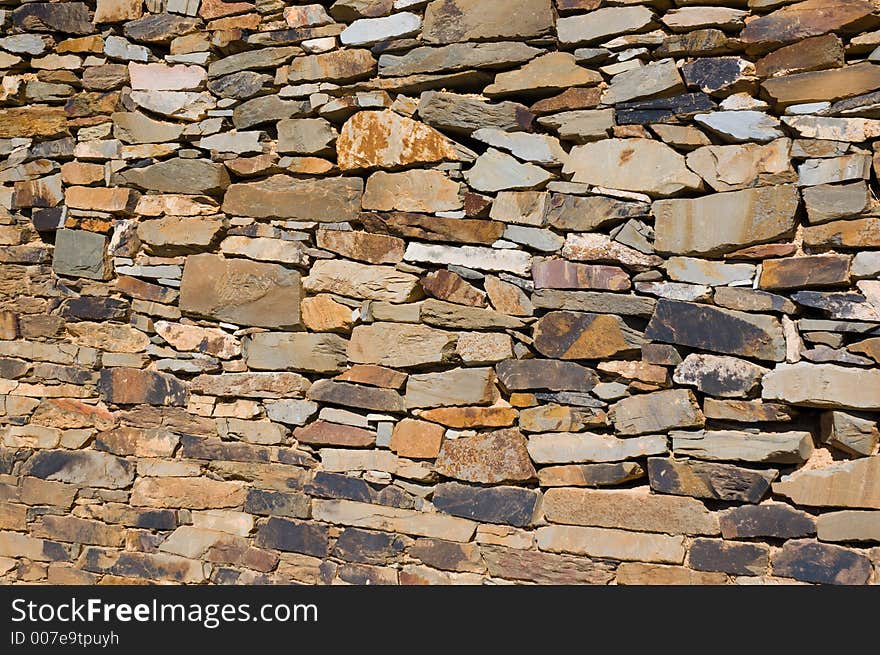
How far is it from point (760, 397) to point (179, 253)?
2425mm

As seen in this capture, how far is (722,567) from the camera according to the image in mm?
2961

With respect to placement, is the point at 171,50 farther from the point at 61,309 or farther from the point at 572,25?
the point at 572,25

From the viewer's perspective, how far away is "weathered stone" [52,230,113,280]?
3662mm

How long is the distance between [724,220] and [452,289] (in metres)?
1.03

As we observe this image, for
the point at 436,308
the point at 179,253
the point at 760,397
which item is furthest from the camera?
the point at 179,253

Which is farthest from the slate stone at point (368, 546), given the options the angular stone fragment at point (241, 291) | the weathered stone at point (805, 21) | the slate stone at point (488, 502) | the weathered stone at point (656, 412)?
the weathered stone at point (805, 21)

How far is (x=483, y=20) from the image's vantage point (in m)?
3.20

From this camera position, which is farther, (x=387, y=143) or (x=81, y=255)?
(x=81, y=255)

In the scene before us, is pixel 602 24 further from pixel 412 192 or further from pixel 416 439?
pixel 416 439

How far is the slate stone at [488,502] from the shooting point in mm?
3188

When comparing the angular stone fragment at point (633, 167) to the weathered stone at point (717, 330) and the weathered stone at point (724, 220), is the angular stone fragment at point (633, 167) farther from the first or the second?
the weathered stone at point (717, 330)

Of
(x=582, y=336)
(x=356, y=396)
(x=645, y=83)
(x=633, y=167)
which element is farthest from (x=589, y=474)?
(x=645, y=83)

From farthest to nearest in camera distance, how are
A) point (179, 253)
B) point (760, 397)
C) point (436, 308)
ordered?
point (179, 253), point (436, 308), point (760, 397)

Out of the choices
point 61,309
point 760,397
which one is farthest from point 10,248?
point 760,397
